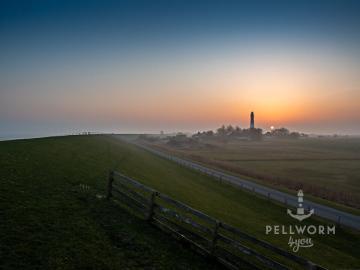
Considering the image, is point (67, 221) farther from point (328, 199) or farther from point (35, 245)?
point (328, 199)

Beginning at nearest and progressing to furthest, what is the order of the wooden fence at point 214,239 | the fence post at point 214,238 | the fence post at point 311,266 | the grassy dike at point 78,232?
the fence post at point 311,266, the wooden fence at point 214,239, the grassy dike at point 78,232, the fence post at point 214,238

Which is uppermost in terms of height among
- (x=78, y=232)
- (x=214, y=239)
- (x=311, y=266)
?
(x=311, y=266)

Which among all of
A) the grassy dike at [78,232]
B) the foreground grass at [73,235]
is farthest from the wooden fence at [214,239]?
Result: the grassy dike at [78,232]

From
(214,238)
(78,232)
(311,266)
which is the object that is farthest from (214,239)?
(78,232)

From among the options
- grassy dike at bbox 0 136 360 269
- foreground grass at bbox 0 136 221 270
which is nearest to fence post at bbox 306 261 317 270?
foreground grass at bbox 0 136 221 270

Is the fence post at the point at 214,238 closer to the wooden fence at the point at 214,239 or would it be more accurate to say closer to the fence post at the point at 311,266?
the wooden fence at the point at 214,239

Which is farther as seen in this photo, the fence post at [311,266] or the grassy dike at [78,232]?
the grassy dike at [78,232]

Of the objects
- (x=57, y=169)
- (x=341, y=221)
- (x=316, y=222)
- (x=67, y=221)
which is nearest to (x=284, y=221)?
(x=316, y=222)

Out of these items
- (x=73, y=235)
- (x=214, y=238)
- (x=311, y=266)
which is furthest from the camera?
(x=73, y=235)

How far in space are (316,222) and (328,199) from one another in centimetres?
1302

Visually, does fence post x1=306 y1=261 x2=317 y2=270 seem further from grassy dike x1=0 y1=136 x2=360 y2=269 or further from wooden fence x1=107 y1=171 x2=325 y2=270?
grassy dike x1=0 y1=136 x2=360 y2=269

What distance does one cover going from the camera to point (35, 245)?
885cm

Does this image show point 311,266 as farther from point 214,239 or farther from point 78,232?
point 78,232

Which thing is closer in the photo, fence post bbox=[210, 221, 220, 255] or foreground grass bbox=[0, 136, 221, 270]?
foreground grass bbox=[0, 136, 221, 270]
